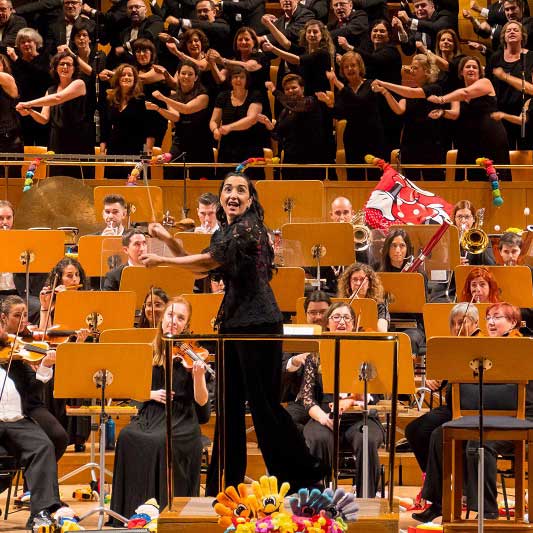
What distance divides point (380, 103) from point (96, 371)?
15.5 feet

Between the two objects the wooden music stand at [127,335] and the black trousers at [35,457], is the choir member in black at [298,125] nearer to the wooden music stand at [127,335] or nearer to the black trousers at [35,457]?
Result: the wooden music stand at [127,335]

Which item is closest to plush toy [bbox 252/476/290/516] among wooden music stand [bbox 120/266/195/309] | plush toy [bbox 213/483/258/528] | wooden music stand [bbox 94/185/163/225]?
plush toy [bbox 213/483/258/528]

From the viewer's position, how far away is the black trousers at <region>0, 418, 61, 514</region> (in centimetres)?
680

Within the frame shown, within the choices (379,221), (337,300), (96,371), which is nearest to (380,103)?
(379,221)

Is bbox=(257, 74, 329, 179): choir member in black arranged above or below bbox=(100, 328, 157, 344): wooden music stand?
above

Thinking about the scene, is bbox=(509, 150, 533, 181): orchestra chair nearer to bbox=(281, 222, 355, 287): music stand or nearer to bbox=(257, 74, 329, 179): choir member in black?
bbox=(257, 74, 329, 179): choir member in black

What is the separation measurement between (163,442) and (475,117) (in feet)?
14.8

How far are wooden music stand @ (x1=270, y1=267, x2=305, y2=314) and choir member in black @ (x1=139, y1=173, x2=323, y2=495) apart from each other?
273 centimetres

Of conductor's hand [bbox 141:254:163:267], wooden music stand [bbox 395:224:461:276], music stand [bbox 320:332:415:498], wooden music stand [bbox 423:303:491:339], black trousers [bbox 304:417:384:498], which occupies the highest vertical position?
wooden music stand [bbox 395:224:461:276]

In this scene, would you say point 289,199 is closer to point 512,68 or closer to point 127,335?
point 512,68

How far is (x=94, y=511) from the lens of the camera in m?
6.53

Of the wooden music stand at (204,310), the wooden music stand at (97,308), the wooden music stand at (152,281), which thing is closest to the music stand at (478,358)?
the wooden music stand at (204,310)

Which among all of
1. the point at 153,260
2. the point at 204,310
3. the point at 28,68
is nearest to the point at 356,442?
the point at 204,310

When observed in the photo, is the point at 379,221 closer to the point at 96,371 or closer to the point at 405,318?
the point at 405,318
